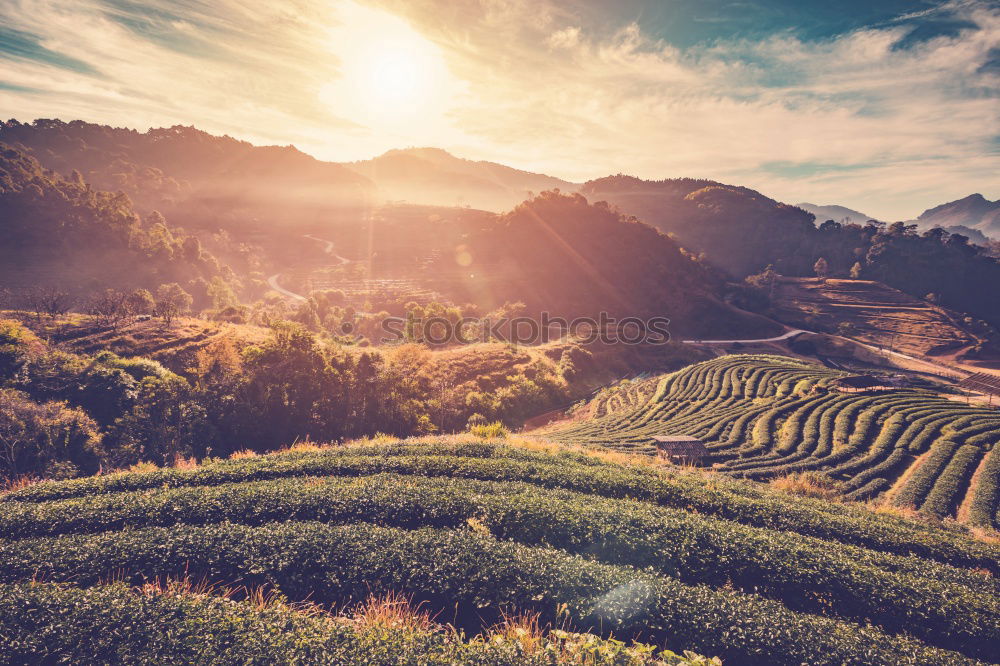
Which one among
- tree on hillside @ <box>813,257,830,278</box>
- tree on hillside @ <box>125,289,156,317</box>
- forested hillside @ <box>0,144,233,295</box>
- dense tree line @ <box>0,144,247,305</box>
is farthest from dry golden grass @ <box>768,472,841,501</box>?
tree on hillside @ <box>813,257,830,278</box>

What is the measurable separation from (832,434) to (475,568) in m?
43.8

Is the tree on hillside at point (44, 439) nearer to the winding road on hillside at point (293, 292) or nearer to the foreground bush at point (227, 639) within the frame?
the foreground bush at point (227, 639)

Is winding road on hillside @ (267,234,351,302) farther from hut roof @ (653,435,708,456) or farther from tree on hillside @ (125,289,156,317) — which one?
hut roof @ (653,435,708,456)

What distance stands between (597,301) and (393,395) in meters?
99.6

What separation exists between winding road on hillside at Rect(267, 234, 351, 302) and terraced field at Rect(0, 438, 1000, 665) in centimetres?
11502

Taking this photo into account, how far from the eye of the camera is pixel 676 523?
39.3 ft

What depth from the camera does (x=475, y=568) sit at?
381 inches

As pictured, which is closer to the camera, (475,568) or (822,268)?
(475,568)

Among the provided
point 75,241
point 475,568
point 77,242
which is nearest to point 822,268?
point 475,568

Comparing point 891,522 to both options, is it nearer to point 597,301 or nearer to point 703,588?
point 703,588

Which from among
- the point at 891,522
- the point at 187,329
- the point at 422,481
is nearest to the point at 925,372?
the point at 891,522

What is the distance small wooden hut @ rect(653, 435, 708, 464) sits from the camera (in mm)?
32469

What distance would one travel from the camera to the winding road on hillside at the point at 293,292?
12154 cm

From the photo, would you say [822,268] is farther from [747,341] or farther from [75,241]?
[75,241]
